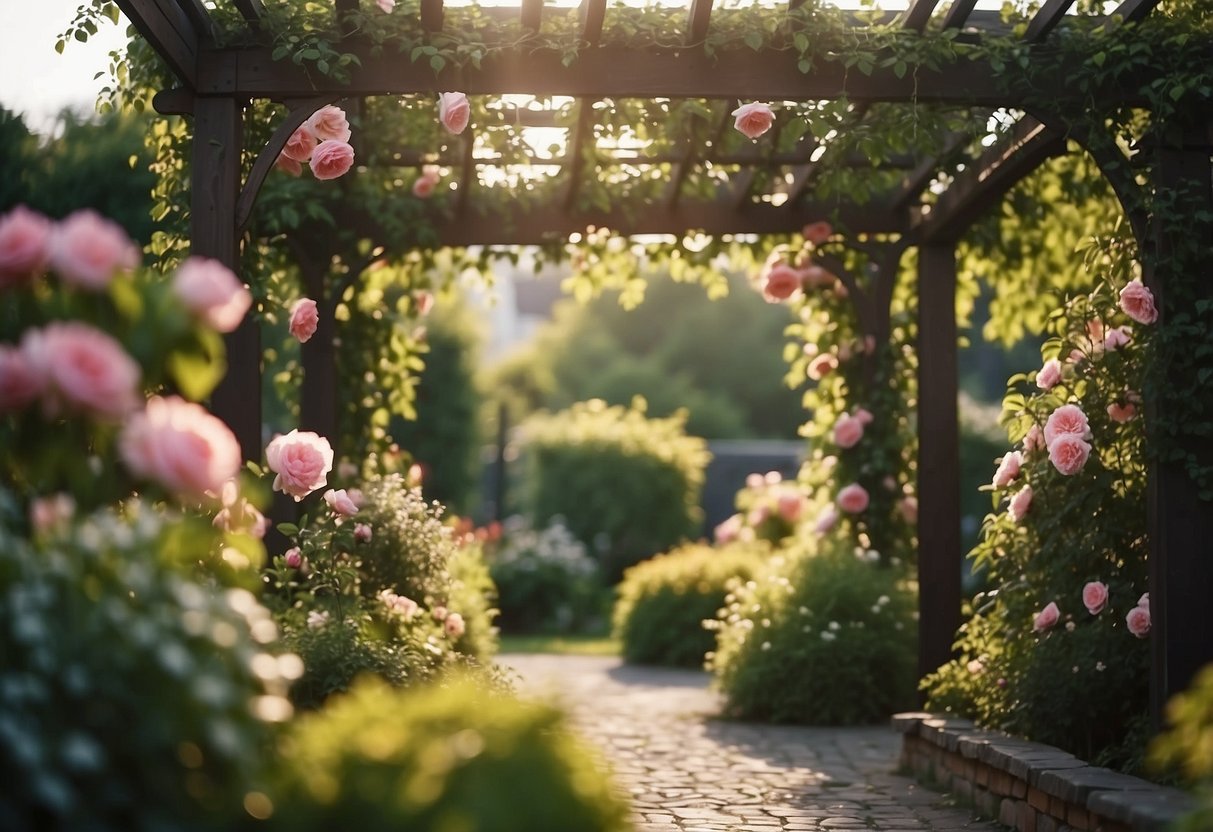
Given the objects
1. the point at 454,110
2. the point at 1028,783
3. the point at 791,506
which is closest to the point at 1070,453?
the point at 1028,783

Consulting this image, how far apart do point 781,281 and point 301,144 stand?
3.57m

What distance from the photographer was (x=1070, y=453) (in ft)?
15.5

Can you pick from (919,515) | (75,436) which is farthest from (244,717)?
(919,515)

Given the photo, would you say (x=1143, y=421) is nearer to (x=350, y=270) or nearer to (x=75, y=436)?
(x=75, y=436)

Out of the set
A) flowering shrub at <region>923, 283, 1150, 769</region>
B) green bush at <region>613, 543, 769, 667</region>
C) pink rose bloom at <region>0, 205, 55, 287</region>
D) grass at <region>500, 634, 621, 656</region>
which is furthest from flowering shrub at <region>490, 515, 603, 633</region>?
pink rose bloom at <region>0, 205, 55, 287</region>

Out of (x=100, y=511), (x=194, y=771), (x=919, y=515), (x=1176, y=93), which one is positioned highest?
(x=1176, y=93)

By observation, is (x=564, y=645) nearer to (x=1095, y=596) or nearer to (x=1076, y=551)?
(x=1076, y=551)

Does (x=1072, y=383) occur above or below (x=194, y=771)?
above

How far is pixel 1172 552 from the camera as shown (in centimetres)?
433

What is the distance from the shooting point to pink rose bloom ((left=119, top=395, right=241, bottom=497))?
224cm

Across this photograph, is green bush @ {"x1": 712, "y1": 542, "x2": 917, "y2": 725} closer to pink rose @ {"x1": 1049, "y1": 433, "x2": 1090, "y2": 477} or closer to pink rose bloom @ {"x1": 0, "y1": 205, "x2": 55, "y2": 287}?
pink rose @ {"x1": 1049, "y1": 433, "x2": 1090, "y2": 477}

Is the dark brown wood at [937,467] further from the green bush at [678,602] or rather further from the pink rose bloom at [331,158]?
the green bush at [678,602]

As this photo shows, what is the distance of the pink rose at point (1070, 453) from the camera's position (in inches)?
186

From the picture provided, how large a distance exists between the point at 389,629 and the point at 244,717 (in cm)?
327
